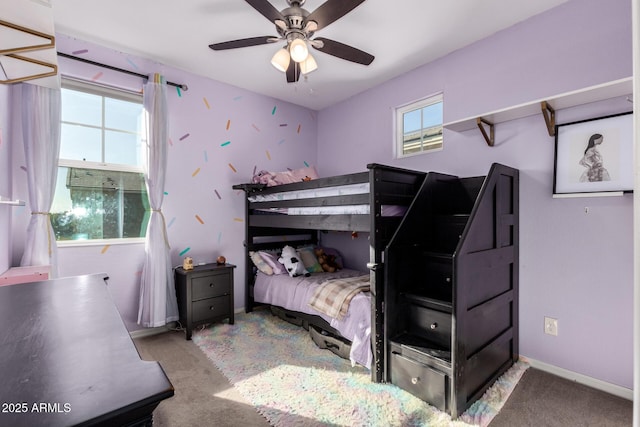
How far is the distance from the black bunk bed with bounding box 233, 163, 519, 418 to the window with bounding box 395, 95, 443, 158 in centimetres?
62

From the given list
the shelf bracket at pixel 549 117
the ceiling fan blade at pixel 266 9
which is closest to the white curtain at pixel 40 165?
the ceiling fan blade at pixel 266 9

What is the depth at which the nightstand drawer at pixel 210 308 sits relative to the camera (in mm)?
2873

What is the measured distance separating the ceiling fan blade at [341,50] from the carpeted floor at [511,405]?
2.24 metres

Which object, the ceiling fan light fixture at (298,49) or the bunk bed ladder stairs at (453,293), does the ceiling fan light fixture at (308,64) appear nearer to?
the ceiling fan light fixture at (298,49)

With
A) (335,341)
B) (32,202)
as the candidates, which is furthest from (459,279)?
(32,202)

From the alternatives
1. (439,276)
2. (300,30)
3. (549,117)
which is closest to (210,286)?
(439,276)

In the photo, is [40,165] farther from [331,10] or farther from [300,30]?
[331,10]

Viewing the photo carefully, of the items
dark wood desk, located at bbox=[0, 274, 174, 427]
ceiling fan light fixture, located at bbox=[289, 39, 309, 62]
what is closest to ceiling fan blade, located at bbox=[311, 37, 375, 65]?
ceiling fan light fixture, located at bbox=[289, 39, 309, 62]

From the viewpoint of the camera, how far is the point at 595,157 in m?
2.04

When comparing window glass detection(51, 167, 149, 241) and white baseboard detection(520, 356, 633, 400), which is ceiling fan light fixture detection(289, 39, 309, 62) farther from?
white baseboard detection(520, 356, 633, 400)

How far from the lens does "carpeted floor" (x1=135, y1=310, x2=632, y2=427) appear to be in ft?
5.56

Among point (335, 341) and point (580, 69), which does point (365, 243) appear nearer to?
point (335, 341)

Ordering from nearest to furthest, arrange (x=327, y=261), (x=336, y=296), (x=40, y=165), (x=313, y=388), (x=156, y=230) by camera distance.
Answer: (x=313, y=388) < (x=40, y=165) < (x=336, y=296) < (x=156, y=230) < (x=327, y=261)

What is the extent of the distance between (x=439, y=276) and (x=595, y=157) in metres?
1.27
